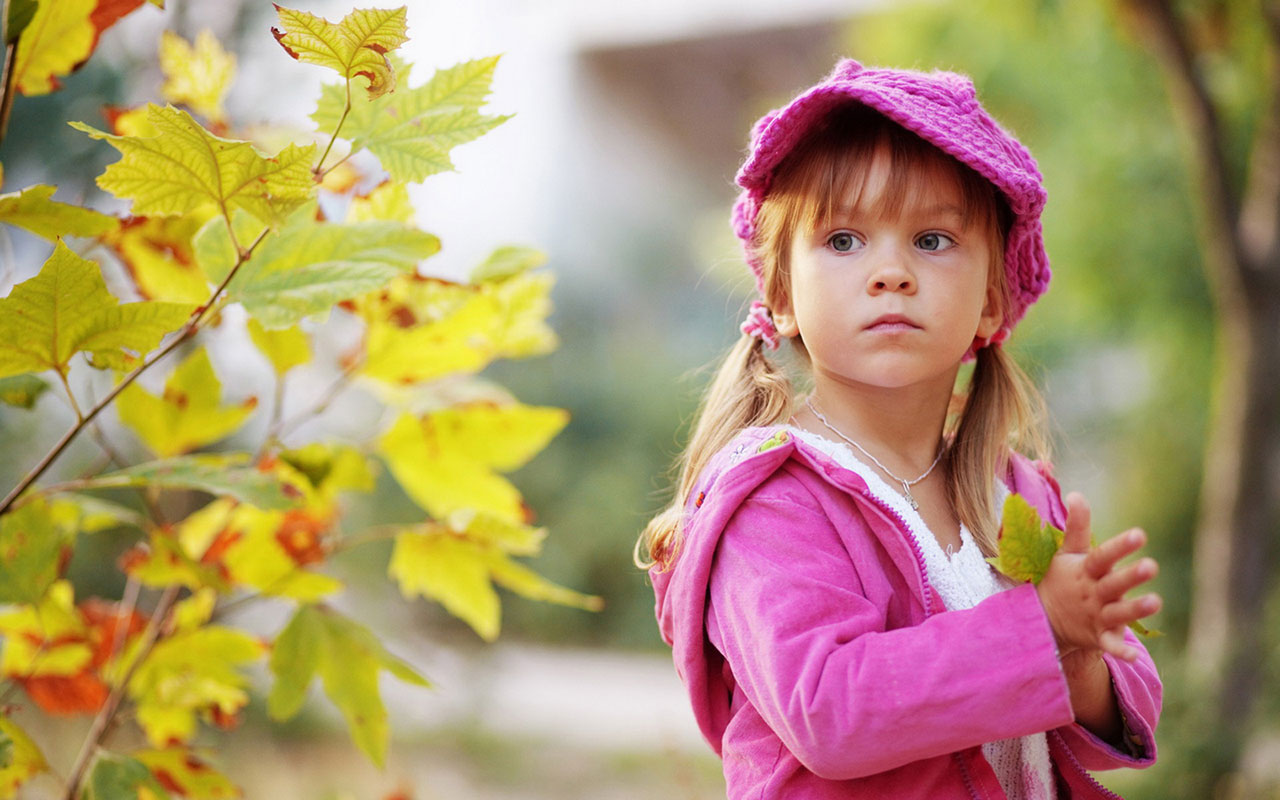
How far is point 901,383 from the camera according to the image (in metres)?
0.83

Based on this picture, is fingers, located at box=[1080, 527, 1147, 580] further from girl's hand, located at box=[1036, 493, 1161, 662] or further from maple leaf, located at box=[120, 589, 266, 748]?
maple leaf, located at box=[120, 589, 266, 748]

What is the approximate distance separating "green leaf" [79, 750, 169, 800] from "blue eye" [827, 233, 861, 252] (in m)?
0.65

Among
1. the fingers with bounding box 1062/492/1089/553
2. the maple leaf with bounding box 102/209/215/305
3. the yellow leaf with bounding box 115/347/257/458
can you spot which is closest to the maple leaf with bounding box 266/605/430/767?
the yellow leaf with bounding box 115/347/257/458

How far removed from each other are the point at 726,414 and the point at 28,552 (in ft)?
1.87

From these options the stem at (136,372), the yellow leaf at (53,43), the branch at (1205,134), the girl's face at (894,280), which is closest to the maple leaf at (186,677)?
the stem at (136,372)

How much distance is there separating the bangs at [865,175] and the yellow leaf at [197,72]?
487 millimetres

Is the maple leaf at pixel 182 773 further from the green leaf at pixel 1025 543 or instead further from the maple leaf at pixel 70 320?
the green leaf at pixel 1025 543

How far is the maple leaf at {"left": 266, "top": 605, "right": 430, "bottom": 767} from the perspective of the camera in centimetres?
88

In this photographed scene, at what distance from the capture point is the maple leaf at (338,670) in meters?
0.88

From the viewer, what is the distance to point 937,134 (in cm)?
79

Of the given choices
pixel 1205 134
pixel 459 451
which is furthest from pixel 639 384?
pixel 459 451

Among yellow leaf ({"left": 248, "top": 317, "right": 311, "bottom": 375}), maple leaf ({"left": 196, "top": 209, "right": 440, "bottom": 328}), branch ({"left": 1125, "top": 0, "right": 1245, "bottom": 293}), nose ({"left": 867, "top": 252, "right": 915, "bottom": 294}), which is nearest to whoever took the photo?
maple leaf ({"left": 196, "top": 209, "right": 440, "bottom": 328})

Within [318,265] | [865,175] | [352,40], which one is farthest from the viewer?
[865,175]

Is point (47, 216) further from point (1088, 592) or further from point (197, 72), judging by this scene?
point (1088, 592)
